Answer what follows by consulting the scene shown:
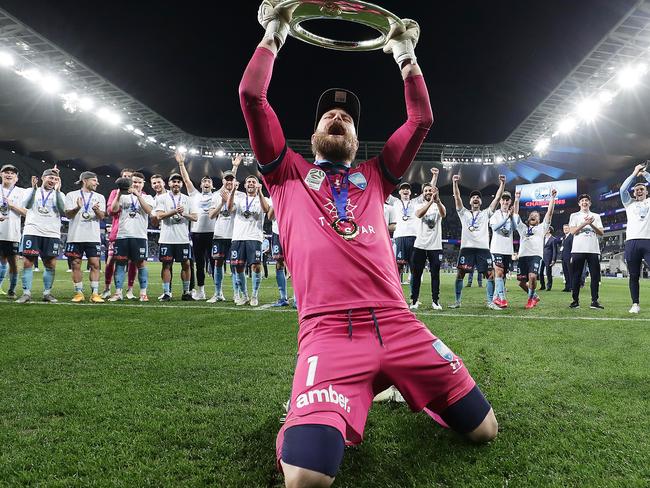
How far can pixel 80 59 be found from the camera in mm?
23453

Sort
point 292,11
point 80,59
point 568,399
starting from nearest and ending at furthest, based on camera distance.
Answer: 1. point 292,11
2. point 568,399
3. point 80,59

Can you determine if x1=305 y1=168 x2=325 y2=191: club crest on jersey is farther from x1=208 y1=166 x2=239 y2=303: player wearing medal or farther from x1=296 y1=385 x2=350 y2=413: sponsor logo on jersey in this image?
x1=208 y1=166 x2=239 y2=303: player wearing medal

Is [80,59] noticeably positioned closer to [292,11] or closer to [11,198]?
[11,198]

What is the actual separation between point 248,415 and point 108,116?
34.9 metres

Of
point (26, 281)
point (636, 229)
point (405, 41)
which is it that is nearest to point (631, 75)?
point (636, 229)

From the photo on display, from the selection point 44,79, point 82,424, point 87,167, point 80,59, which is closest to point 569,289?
point 82,424

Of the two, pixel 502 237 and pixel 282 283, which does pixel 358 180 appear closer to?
pixel 282 283

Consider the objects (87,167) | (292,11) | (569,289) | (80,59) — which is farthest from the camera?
(87,167)

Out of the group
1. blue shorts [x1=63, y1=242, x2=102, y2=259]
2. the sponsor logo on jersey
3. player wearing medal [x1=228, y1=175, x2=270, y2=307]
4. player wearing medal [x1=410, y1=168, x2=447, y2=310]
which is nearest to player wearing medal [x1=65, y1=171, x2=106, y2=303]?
blue shorts [x1=63, y1=242, x2=102, y2=259]

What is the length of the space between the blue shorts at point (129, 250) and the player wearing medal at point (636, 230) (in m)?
9.02

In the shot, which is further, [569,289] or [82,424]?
[569,289]

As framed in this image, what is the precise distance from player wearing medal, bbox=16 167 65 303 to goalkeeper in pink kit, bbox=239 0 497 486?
694cm

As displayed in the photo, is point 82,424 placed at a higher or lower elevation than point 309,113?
lower

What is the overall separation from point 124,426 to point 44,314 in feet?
15.1
